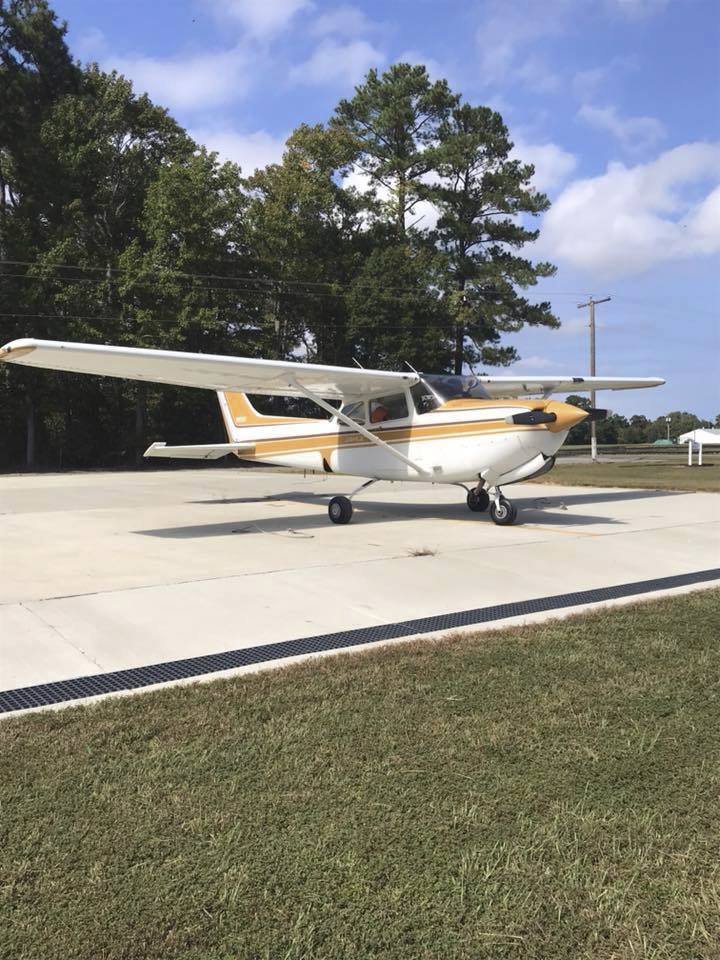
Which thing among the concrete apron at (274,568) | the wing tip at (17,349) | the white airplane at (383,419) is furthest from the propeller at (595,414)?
the wing tip at (17,349)

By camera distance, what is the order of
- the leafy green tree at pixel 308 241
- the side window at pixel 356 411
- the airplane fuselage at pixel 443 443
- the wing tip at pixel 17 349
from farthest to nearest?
the leafy green tree at pixel 308 241 < the side window at pixel 356 411 < the airplane fuselage at pixel 443 443 < the wing tip at pixel 17 349

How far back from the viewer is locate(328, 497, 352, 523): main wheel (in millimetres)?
10781

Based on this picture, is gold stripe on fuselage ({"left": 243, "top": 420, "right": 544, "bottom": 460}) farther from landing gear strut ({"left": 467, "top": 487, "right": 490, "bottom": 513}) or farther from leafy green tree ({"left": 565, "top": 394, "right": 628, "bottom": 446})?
leafy green tree ({"left": 565, "top": 394, "right": 628, "bottom": 446})

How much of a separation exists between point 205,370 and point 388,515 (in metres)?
4.26

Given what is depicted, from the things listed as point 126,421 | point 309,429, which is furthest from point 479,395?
point 126,421

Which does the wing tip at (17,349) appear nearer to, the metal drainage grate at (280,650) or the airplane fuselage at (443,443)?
the metal drainage grate at (280,650)

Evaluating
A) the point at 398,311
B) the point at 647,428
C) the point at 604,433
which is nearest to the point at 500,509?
the point at 398,311

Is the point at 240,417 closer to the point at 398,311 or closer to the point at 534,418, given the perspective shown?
the point at 534,418

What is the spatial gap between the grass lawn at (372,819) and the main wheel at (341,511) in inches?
272

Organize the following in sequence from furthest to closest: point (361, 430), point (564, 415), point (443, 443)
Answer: point (361, 430) → point (443, 443) → point (564, 415)

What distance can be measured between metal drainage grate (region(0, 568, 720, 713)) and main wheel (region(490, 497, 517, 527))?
402 centimetres

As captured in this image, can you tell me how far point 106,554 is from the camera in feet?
25.9

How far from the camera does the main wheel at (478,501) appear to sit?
39.1 feet

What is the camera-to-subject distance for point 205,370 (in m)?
9.64
